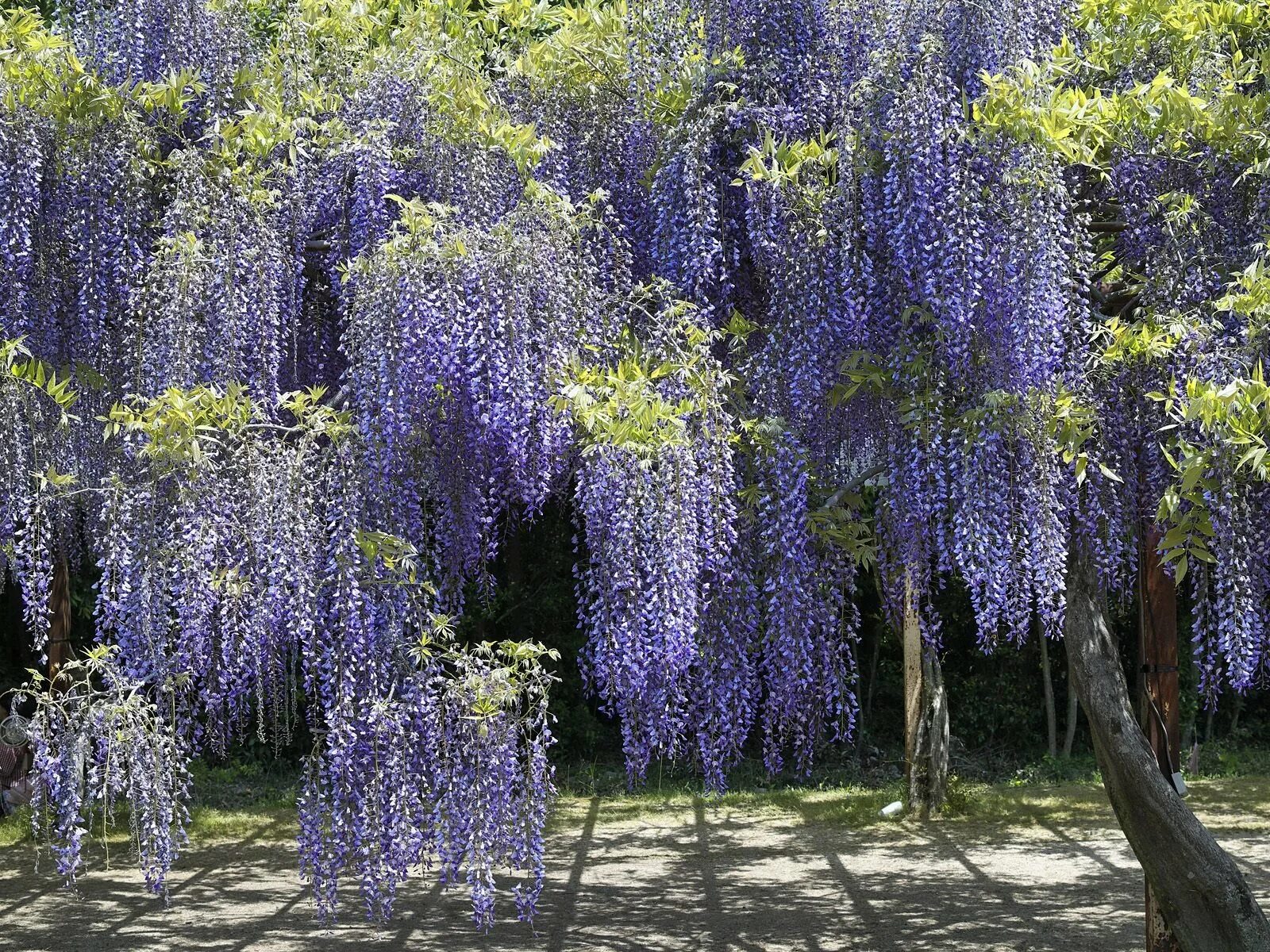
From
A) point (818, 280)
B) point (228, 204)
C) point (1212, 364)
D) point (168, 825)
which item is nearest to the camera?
point (1212, 364)

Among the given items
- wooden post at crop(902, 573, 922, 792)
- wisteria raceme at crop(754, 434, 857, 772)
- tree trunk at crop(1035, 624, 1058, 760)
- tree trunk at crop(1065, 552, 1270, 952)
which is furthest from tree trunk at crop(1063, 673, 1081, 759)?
wisteria raceme at crop(754, 434, 857, 772)

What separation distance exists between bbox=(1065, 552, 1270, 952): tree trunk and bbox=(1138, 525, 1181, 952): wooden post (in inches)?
13.8

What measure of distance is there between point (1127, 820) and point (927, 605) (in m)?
1.17

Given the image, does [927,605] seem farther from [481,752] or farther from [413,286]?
[413,286]

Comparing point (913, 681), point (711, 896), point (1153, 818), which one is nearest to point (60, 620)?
point (711, 896)

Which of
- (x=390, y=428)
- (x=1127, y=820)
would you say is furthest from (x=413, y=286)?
(x=1127, y=820)

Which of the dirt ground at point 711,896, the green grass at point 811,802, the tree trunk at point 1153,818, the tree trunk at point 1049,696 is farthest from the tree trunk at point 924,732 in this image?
the tree trunk at point 1153,818

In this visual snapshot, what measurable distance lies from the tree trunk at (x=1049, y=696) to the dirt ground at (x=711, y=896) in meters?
2.23

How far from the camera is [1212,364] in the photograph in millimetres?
4379

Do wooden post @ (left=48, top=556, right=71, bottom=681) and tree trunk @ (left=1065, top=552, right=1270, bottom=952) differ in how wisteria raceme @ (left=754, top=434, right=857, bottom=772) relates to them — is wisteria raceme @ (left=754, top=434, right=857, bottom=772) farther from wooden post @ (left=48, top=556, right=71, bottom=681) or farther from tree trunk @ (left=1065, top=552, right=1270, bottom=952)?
wooden post @ (left=48, top=556, right=71, bottom=681)

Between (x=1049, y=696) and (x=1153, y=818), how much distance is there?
286 inches

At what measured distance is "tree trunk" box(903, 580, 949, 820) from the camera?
33.0ft

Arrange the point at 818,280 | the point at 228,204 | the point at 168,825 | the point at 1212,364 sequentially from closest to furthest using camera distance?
the point at 1212,364
the point at 818,280
the point at 228,204
the point at 168,825

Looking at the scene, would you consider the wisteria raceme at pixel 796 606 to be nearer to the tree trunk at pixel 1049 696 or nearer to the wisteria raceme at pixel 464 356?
the wisteria raceme at pixel 464 356
